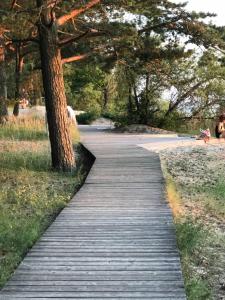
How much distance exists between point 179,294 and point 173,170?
24.8 feet

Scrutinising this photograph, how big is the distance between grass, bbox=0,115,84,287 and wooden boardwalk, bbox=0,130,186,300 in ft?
1.04

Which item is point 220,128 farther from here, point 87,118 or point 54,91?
point 87,118

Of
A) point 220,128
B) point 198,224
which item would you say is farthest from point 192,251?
point 220,128

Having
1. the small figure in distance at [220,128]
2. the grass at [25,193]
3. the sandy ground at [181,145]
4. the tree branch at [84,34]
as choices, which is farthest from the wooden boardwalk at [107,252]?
the small figure in distance at [220,128]

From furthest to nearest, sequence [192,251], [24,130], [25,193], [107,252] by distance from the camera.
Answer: [24,130] → [25,193] → [192,251] → [107,252]

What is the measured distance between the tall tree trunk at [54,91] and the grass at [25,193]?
0.42 metres

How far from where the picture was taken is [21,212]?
800cm

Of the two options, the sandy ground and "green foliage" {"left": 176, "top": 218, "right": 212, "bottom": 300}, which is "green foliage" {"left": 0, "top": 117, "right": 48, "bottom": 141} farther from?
"green foliage" {"left": 176, "top": 218, "right": 212, "bottom": 300}

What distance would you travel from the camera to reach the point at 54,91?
1131 centimetres

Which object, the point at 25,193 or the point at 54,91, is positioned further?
the point at 54,91

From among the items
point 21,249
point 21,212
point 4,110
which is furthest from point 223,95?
point 21,249

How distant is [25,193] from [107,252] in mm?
4075

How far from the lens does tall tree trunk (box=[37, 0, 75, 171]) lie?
11141mm

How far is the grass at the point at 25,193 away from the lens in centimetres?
618
